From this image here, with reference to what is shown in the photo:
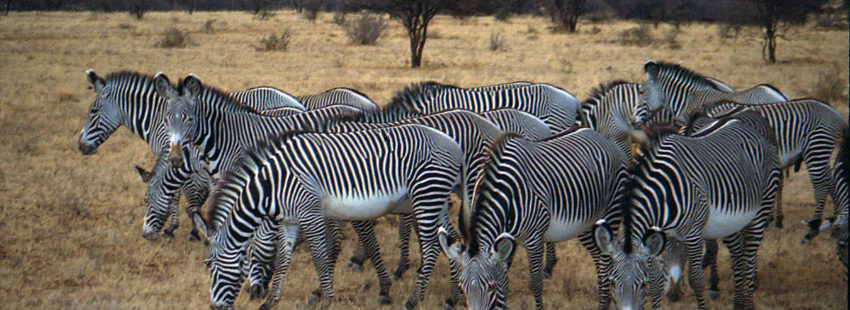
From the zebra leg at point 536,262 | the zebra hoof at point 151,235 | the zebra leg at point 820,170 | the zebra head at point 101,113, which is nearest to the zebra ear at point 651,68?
the zebra leg at point 820,170

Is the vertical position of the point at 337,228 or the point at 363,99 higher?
the point at 363,99

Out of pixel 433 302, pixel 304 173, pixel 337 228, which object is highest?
pixel 304 173

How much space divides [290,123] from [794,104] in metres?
4.95

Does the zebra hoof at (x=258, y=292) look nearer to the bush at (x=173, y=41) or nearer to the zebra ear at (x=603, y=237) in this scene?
the zebra ear at (x=603, y=237)

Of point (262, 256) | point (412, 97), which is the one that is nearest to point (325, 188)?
point (262, 256)

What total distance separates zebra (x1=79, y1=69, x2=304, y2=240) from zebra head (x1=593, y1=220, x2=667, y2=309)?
4082 mm

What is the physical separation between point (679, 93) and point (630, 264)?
491cm

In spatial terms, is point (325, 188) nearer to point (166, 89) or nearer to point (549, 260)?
point (166, 89)

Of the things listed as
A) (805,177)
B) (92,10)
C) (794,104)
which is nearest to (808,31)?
(805,177)

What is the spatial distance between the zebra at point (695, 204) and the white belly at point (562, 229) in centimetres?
57

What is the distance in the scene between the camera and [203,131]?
660 centimetres

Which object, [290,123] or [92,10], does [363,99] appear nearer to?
[290,123]

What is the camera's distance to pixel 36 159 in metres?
10.4

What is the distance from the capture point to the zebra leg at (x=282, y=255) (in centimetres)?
557
